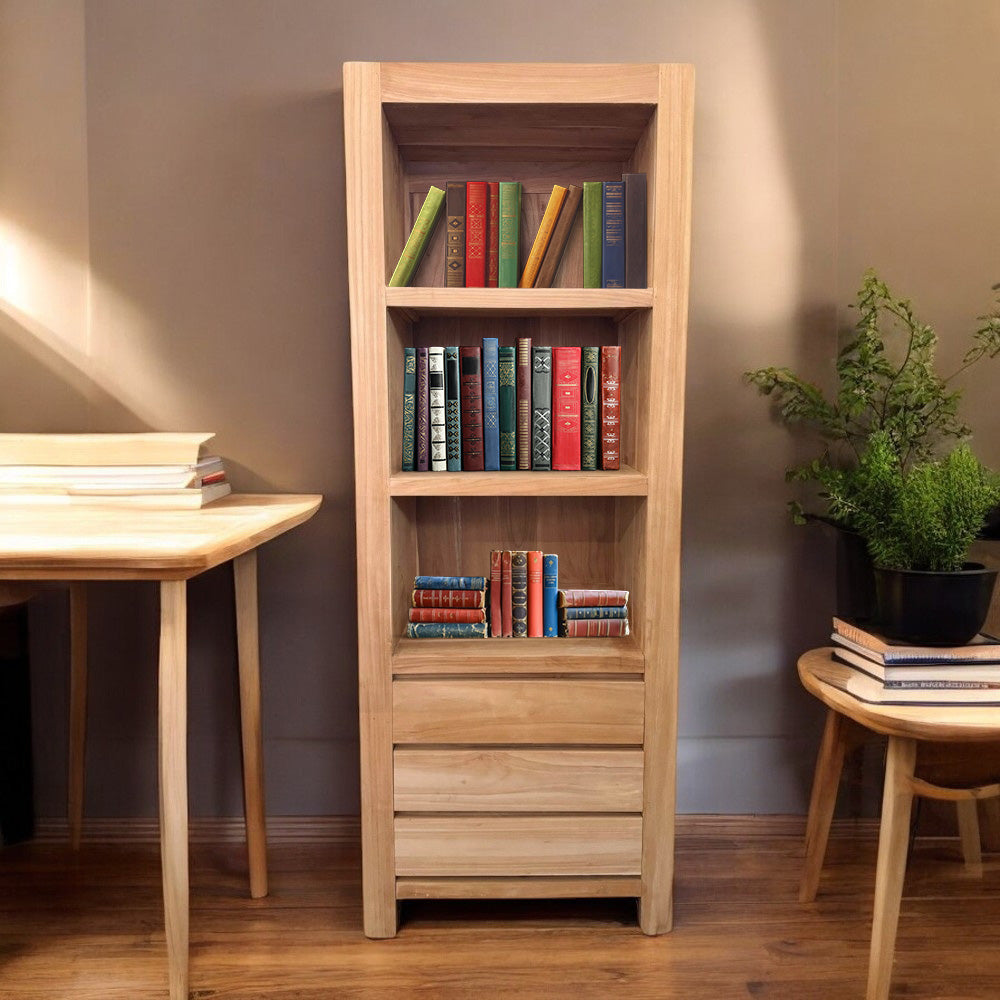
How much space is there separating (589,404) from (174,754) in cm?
95

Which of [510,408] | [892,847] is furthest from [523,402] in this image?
[892,847]

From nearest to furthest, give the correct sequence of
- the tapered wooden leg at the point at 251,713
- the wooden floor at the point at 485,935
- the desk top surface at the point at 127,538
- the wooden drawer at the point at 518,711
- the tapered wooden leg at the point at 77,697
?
the desk top surface at the point at 127,538, the wooden floor at the point at 485,935, the wooden drawer at the point at 518,711, the tapered wooden leg at the point at 251,713, the tapered wooden leg at the point at 77,697

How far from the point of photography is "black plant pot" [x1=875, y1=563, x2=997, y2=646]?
1.39 m

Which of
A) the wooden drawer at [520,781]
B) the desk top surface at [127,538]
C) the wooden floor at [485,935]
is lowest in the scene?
the wooden floor at [485,935]

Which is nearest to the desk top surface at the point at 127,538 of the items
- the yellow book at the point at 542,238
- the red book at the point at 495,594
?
the red book at the point at 495,594

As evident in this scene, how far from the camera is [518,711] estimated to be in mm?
1610

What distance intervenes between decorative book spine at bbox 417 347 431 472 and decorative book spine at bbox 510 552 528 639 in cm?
27

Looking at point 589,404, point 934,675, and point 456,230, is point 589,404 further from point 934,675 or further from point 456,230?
point 934,675

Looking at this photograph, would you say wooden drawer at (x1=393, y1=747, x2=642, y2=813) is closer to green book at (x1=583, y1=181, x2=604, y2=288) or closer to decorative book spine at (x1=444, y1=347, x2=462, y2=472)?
decorative book spine at (x1=444, y1=347, x2=462, y2=472)

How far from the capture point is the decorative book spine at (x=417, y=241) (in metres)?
1.63

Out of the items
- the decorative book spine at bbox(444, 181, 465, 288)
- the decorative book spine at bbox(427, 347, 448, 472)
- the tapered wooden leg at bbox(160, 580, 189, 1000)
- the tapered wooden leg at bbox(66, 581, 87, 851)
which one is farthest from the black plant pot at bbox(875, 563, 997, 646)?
the tapered wooden leg at bbox(66, 581, 87, 851)

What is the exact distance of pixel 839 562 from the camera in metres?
1.77

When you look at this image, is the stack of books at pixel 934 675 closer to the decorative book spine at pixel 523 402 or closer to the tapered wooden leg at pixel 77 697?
the decorative book spine at pixel 523 402

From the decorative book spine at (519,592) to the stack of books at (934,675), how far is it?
628 millimetres
